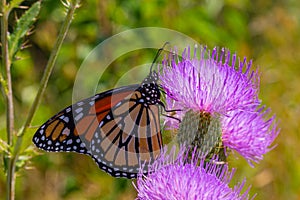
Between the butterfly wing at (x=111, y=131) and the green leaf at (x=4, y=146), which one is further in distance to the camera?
the butterfly wing at (x=111, y=131)

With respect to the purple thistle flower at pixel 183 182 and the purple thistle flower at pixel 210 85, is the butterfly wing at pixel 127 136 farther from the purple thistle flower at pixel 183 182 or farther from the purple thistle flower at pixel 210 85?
the purple thistle flower at pixel 183 182

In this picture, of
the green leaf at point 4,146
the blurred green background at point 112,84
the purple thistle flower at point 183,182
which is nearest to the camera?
the purple thistle flower at point 183,182

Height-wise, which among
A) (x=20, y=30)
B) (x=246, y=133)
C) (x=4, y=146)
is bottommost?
(x=4, y=146)

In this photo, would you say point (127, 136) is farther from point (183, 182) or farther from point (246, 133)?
point (183, 182)

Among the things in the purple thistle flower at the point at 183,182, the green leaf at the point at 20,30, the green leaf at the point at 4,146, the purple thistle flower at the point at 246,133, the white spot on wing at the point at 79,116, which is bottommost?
the green leaf at the point at 4,146

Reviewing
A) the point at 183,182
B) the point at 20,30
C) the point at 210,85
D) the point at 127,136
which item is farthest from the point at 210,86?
the point at 20,30

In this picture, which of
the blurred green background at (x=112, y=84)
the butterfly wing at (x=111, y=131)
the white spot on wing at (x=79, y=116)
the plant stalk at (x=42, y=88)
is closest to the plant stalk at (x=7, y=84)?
the plant stalk at (x=42, y=88)

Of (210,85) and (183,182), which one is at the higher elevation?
(210,85)
